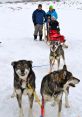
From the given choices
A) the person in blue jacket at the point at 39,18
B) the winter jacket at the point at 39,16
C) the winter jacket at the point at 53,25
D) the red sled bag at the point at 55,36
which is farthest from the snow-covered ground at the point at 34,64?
the winter jacket at the point at 39,16

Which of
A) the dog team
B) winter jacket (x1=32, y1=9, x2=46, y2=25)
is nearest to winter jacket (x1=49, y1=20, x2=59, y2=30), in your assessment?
winter jacket (x1=32, y1=9, x2=46, y2=25)

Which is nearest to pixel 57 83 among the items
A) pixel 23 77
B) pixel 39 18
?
pixel 23 77

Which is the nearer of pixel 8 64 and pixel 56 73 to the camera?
pixel 56 73

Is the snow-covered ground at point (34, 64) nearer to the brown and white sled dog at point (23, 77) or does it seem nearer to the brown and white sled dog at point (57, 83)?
the brown and white sled dog at point (23, 77)

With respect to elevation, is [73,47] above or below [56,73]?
below

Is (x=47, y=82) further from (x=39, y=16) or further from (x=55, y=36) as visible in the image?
(x=39, y=16)

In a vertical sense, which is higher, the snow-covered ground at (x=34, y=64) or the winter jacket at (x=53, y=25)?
the winter jacket at (x=53, y=25)

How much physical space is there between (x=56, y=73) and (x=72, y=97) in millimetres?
1665

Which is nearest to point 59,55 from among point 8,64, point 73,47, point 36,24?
point 8,64

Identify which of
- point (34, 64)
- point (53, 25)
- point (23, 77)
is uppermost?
point (23, 77)

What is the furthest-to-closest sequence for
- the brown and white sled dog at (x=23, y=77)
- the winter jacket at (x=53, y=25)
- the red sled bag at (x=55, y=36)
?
the winter jacket at (x=53, y=25)
the red sled bag at (x=55, y=36)
the brown and white sled dog at (x=23, y=77)

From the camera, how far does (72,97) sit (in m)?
A: 6.11

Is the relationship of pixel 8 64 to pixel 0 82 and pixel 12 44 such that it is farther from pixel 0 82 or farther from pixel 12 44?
pixel 12 44

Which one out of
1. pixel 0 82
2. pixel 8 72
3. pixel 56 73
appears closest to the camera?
pixel 56 73
